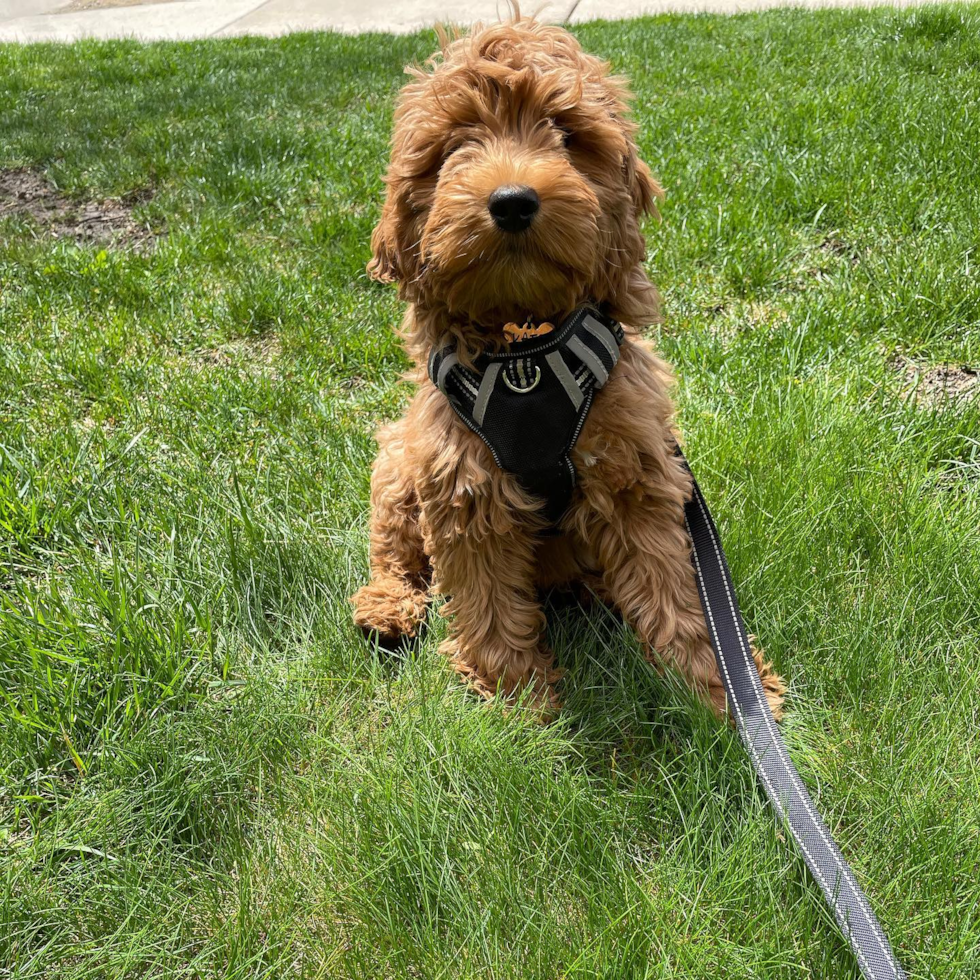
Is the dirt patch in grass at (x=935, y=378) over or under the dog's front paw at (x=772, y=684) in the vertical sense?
over

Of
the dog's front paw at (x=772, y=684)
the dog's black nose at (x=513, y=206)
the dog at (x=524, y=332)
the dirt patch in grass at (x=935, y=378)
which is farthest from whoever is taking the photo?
the dirt patch in grass at (x=935, y=378)

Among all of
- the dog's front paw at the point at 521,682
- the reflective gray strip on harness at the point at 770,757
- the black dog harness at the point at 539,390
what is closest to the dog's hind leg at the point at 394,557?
the dog's front paw at the point at 521,682

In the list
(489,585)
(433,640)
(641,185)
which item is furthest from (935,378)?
(433,640)

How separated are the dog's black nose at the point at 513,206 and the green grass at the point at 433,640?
1.19m

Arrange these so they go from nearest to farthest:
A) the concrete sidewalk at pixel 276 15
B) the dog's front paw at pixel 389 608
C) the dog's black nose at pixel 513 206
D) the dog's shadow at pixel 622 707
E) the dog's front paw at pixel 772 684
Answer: the dog's black nose at pixel 513 206, the dog's shadow at pixel 622 707, the dog's front paw at pixel 772 684, the dog's front paw at pixel 389 608, the concrete sidewalk at pixel 276 15

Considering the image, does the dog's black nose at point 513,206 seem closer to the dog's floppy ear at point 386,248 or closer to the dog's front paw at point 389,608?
the dog's floppy ear at point 386,248

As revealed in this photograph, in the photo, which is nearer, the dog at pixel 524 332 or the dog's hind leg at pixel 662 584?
the dog at pixel 524 332

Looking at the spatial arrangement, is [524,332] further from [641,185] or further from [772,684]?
[772,684]

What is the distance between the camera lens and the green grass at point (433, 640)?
5.89 feet

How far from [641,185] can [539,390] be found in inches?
22.8

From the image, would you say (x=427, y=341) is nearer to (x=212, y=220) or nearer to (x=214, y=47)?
(x=212, y=220)

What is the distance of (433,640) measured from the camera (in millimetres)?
2537

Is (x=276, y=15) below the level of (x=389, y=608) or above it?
above

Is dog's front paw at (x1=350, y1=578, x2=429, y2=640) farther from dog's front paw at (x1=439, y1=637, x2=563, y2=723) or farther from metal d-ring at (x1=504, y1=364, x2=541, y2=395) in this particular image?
metal d-ring at (x1=504, y1=364, x2=541, y2=395)
